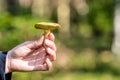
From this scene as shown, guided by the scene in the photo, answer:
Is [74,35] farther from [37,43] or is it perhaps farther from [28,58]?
[37,43]

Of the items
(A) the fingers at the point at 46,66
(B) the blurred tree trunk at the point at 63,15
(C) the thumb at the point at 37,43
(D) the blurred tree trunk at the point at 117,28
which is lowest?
(B) the blurred tree trunk at the point at 63,15

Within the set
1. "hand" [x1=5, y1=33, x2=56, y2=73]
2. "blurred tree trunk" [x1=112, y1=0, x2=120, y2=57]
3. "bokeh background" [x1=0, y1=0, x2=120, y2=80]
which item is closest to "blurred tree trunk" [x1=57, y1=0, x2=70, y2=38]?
"bokeh background" [x1=0, y1=0, x2=120, y2=80]

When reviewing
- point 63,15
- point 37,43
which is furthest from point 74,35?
point 37,43

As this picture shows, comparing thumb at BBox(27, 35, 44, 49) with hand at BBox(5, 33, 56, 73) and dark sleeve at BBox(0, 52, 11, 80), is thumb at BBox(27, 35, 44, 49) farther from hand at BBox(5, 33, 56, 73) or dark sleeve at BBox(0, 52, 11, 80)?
dark sleeve at BBox(0, 52, 11, 80)

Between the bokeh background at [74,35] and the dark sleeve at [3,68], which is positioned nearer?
the dark sleeve at [3,68]

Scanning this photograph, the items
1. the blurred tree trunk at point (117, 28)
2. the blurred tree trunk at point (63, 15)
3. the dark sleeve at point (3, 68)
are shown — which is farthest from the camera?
the blurred tree trunk at point (63, 15)

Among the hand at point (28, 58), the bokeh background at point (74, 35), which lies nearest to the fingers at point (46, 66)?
the hand at point (28, 58)

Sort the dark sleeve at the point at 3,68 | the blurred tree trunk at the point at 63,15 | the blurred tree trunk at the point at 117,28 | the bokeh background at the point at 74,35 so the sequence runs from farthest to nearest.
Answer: the blurred tree trunk at the point at 63,15 → the blurred tree trunk at the point at 117,28 → the bokeh background at the point at 74,35 → the dark sleeve at the point at 3,68

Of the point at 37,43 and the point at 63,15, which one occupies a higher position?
the point at 37,43

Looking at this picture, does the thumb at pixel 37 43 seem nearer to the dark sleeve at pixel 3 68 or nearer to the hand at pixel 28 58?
the hand at pixel 28 58
